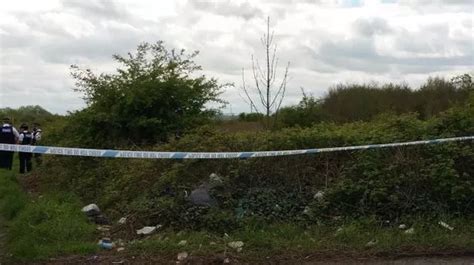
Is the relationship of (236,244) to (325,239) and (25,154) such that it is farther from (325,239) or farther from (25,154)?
(25,154)

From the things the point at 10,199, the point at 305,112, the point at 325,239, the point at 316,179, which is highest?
the point at 305,112

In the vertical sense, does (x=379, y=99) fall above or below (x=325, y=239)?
above

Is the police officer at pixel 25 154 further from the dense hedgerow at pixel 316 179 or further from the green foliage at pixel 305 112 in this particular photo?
the green foliage at pixel 305 112

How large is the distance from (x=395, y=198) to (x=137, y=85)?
7443mm

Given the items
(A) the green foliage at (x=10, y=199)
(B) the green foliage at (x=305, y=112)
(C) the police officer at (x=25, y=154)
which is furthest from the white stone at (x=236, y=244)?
(B) the green foliage at (x=305, y=112)

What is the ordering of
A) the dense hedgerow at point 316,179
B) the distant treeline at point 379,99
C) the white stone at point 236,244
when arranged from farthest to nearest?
1. the distant treeline at point 379,99
2. the dense hedgerow at point 316,179
3. the white stone at point 236,244

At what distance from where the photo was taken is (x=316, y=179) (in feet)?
28.6

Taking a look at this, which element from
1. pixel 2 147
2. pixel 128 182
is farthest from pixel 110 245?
pixel 128 182

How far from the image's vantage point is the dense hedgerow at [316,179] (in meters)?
7.88

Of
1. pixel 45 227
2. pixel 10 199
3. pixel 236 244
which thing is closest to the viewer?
pixel 236 244

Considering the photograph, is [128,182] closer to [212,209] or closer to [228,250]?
[212,209]

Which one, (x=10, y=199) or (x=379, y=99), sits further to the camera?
(x=379, y=99)

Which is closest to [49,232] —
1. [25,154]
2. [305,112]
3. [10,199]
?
[10,199]

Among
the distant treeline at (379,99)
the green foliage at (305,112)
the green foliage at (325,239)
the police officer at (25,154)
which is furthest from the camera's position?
the distant treeline at (379,99)
